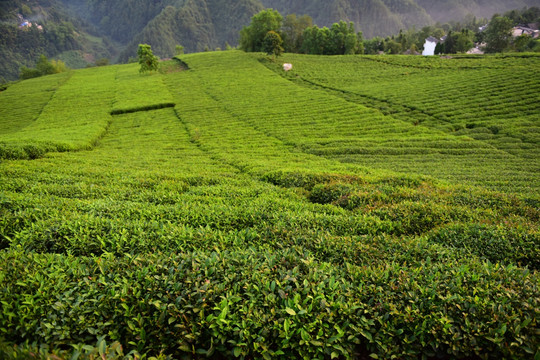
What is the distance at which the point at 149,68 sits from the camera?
6184 cm

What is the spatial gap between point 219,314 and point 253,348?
1.98 feet

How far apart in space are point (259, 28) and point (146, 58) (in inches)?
1434

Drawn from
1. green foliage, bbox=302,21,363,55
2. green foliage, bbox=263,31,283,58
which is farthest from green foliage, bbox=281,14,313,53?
green foliage, bbox=263,31,283,58

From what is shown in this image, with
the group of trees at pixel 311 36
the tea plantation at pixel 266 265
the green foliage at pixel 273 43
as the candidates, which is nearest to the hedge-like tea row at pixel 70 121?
the tea plantation at pixel 266 265

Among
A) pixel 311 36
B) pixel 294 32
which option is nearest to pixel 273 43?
pixel 311 36

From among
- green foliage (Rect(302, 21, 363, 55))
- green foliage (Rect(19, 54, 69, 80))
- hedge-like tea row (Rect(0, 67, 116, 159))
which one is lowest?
hedge-like tea row (Rect(0, 67, 116, 159))

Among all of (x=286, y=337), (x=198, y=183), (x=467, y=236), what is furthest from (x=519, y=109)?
(x=286, y=337)

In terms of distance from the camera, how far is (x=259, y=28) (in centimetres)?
7919

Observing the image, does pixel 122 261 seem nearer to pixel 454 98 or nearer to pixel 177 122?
pixel 177 122

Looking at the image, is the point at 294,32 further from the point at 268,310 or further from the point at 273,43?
the point at 268,310

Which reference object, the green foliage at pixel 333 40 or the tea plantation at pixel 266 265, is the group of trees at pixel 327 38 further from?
the tea plantation at pixel 266 265

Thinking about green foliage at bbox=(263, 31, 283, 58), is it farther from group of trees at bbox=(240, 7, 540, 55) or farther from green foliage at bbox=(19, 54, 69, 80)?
green foliage at bbox=(19, 54, 69, 80)

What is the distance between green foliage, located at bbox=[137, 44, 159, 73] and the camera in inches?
2340

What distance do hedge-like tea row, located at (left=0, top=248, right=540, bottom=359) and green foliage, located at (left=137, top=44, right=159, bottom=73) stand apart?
68.0 meters
